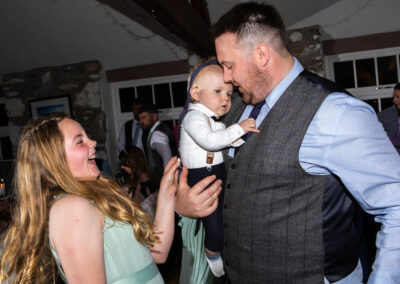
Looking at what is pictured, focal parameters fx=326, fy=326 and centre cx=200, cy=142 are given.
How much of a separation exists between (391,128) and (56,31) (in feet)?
15.6

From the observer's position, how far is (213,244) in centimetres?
158

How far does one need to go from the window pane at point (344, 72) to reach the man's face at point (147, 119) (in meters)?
3.14

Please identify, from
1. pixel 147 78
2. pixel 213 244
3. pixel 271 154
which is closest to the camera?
pixel 271 154

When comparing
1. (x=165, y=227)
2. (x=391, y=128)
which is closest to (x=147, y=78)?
(x=391, y=128)

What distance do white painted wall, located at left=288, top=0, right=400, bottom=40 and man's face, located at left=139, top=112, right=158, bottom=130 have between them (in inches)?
103

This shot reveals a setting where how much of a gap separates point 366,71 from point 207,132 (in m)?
4.65

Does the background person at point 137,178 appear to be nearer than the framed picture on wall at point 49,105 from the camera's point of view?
Yes

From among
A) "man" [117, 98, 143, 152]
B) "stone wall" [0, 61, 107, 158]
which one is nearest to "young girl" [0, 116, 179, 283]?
"man" [117, 98, 143, 152]

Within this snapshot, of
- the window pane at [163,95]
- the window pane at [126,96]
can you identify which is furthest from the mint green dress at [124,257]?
the window pane at [126,96]

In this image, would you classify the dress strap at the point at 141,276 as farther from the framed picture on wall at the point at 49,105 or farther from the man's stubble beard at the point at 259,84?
the framed picture on wall at the point at 49,105

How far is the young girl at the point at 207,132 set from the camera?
156 cm

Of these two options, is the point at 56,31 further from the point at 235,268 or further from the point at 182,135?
the point at 235,268

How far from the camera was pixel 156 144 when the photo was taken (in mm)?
3695

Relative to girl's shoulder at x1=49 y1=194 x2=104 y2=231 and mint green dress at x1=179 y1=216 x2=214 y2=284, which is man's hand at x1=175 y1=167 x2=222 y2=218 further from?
girl's shoulder at x1=49 y1=194 x2=104 y2=231
